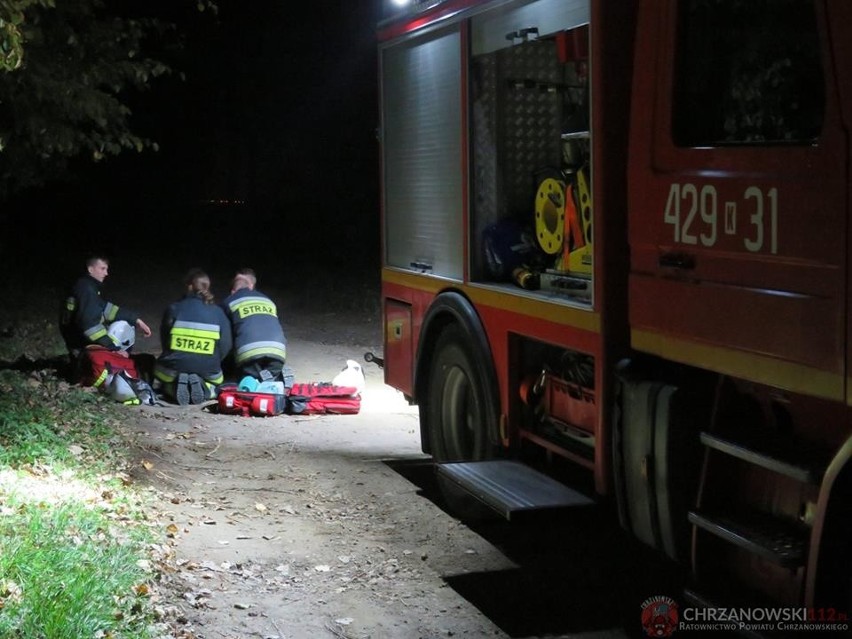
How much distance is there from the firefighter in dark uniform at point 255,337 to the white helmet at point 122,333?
1.01 m

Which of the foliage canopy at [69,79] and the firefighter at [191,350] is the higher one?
the foliage canopy at [69,79]

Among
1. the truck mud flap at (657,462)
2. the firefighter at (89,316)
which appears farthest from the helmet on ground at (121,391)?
the truck mud flap at (657,462)

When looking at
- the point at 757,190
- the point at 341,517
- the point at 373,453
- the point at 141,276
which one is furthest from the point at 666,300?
the point at 141,276

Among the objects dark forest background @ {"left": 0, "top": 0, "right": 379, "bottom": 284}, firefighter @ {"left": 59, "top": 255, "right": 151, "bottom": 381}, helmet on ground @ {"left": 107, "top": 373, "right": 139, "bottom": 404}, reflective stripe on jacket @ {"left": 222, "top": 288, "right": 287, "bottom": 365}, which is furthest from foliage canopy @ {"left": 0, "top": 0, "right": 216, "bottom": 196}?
dark forest background @ {"left": 0, "top": 0, "right": 379, "bottom": 284}

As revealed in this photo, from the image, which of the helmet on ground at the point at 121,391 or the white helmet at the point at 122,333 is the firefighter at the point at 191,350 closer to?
the helmet on ground at the point at 121,391

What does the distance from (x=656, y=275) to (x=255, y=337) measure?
6.27 meters

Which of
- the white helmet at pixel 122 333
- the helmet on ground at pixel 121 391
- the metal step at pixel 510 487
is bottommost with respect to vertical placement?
the helmet on ground at pixel 121 391

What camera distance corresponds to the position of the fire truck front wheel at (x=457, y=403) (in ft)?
21.4

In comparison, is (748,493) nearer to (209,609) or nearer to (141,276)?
(209,609)

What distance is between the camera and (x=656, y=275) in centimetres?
470

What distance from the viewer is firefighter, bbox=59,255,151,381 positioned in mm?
10805

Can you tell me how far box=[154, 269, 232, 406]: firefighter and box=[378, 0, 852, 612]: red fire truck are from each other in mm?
3635

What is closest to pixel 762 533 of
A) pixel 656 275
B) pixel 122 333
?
pixel 656 275

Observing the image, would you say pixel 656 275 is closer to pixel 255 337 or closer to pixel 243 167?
pixel 255 337
